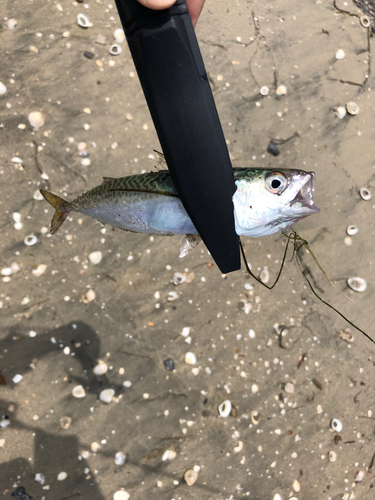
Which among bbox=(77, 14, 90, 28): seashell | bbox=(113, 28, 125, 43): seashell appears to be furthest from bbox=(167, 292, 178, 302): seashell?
bbox=(77, 14, 90, 28): seashell

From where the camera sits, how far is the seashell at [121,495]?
Result: 268 centimetres

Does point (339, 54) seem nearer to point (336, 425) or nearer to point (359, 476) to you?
point (336, 425)

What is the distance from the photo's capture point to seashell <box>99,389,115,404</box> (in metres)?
2.80

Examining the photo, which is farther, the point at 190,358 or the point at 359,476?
the point at 359,476

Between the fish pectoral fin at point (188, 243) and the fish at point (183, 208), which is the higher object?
the fish at point (183, 208)

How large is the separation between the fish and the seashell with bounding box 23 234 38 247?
1.34 meters

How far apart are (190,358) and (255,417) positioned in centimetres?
87

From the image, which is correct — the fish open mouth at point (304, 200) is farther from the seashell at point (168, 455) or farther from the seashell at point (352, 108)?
the seashell at point (352, 108)

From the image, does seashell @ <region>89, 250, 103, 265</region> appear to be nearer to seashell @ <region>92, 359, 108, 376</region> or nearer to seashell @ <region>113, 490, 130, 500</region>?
seashell @ <region>92, 359, 108, 376</region>

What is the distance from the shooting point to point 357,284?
10.9 ft

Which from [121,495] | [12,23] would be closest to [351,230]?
[121,495]

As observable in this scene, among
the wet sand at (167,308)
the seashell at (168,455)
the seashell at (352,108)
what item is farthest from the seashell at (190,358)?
the seashell at (352,108)

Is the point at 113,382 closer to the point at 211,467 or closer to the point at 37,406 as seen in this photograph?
the point at 37,406

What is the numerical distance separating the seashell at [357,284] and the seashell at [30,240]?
10.8 feet
